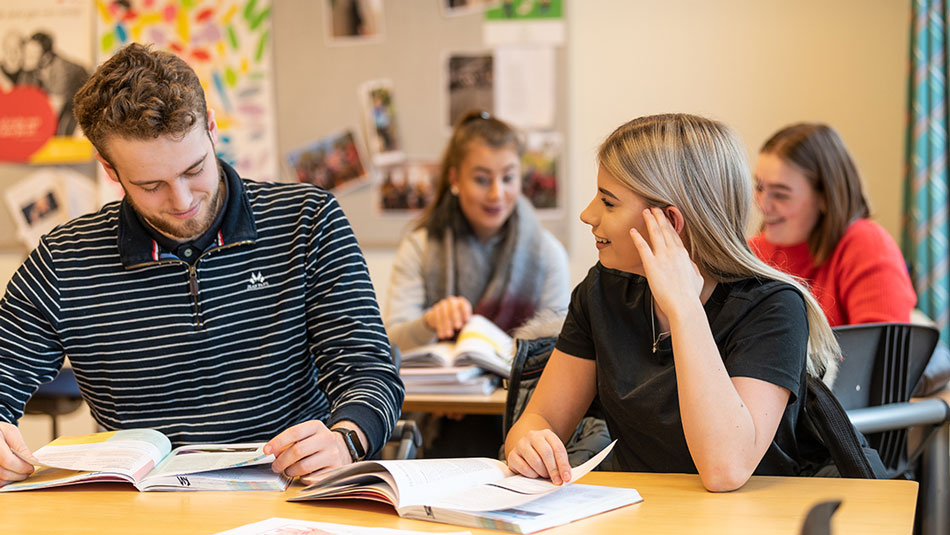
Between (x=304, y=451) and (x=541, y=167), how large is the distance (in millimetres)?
2391

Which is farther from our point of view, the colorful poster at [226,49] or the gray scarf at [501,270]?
the colorful poster at [226,49]

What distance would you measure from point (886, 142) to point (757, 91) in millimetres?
490

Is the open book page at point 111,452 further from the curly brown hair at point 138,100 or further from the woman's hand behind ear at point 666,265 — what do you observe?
the woman's hand behind ear at point 666,265

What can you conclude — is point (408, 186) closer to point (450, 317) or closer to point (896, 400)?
point (450, 317)

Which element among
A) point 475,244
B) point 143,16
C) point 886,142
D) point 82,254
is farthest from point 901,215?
point 143,16

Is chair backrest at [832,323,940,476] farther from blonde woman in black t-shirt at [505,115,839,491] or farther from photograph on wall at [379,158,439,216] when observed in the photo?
photograph on wall at [379,158,439,216]

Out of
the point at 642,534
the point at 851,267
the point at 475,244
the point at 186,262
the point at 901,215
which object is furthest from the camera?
the point at 901,215

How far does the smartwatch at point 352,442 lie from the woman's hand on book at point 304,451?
1.5 inches

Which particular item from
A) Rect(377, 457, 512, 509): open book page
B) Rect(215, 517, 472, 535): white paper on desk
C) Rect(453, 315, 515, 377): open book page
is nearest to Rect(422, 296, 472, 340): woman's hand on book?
Rect(453, 315, 515, 377): open book page

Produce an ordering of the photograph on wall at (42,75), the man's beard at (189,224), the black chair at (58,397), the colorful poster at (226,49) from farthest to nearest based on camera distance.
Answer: the photograph on wall at (42,75) < the colorful poster at (226,49) < the black chair at (58,397) < the man's beard at (189,224)

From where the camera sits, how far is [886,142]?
3.25 metres

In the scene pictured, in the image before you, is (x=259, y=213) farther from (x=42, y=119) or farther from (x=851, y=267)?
(x=42, y=119)

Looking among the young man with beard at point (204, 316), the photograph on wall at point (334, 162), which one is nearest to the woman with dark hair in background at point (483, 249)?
the photograph on wall at point (334, 162)

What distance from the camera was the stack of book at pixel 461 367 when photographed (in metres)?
2.04
